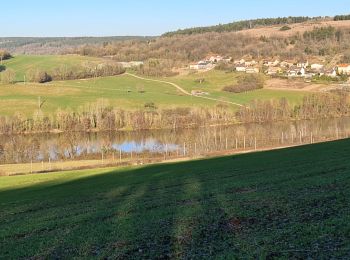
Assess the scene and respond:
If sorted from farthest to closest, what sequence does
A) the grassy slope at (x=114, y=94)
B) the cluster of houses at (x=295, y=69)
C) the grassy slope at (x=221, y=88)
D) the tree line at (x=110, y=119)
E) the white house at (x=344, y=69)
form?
1. the cluster of houses at (x=295, y=69)
2. the white house at (x=344, y=69)
3. the grassy slope at (x=221, y=88)
4. the grassy slope at (x=114, y=94)
5. the tree line at (x=110, y=119)

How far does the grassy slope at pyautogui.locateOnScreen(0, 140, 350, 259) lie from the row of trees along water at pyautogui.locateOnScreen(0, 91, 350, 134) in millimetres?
89387

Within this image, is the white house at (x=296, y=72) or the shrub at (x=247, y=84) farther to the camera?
the white house at (x=296, y=72)

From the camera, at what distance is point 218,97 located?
474ft

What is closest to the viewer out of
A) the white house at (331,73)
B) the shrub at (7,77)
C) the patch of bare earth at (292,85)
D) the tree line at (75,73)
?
the patch of bare earth at (292,85)

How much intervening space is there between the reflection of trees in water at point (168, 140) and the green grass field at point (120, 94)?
20.0 m

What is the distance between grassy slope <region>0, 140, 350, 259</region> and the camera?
→ 13.8 metres

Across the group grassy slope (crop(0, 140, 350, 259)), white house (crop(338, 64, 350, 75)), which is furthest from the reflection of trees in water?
white house (crop(338, 64, 350, 75))

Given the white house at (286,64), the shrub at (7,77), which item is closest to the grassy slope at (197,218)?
the shrub at (7,77)

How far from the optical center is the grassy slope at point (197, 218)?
13.8 metres

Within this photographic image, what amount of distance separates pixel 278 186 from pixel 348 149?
1620cm

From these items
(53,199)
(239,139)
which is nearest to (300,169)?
(53,199)

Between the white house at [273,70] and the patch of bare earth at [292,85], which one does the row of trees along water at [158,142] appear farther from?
the white house at [273,70]

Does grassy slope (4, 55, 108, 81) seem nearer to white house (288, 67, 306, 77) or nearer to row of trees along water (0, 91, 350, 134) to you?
row of trees along water (0, 91, 350, 134)

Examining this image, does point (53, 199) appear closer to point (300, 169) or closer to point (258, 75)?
point (300, 169)
